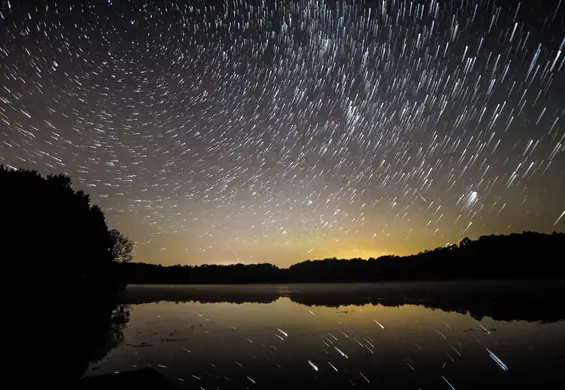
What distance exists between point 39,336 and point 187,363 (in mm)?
10929

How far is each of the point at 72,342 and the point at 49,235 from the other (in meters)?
13.4

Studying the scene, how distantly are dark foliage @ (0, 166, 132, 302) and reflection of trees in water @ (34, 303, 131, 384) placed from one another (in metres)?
3.40

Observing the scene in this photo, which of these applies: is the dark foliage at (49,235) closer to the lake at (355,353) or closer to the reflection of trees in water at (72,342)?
the reflection of trees in water at (72,342)

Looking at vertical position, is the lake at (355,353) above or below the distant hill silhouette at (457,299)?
below

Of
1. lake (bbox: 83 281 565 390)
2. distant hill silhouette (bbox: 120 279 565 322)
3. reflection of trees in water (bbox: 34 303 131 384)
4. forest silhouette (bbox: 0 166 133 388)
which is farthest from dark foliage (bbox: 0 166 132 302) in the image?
distant hill silhouette (bbox: 120 279 565 322)

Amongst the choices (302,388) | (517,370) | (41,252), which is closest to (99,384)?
(302,388)

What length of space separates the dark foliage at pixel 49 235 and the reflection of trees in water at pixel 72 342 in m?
3.40

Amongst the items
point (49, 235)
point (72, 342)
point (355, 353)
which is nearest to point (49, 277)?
point (49, 235)

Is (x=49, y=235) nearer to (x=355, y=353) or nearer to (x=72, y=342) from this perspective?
(x=72, y=342)

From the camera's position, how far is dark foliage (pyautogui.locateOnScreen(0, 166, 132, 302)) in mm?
24703

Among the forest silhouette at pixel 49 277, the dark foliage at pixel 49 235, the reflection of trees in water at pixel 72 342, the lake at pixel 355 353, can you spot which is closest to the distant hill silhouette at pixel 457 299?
the lake at pixel 355 353

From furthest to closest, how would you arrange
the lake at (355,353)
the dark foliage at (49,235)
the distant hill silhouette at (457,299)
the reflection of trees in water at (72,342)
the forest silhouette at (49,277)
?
1. the distant hill silhouette at (457,299)
2. the dark foliage at (49,235)
3. the forest silhouette at (49,277)
4. the reflection of trees in water at (72,342)
5. the lake at (355,353)

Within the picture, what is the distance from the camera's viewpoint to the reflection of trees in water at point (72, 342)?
1286 cm

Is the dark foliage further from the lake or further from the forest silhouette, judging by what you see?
the lake
